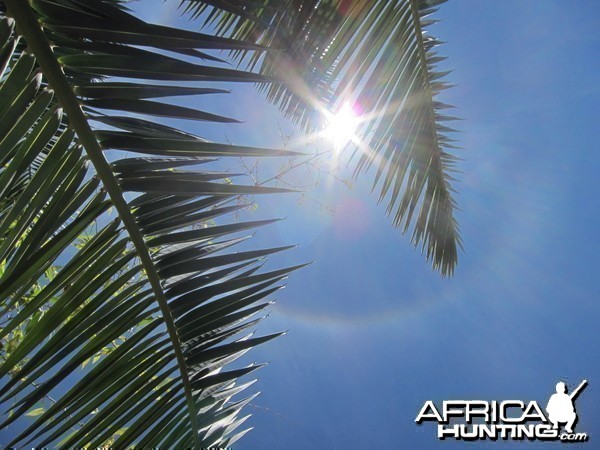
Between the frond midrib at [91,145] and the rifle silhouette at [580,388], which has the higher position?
the frond midrib at [91,145]

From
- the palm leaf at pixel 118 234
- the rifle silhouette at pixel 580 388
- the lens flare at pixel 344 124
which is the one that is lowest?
the rifle silhouette at pixel 580 388

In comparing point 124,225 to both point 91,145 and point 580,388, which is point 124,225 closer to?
point 91,145

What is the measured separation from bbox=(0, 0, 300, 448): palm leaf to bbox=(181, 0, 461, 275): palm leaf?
55 cm

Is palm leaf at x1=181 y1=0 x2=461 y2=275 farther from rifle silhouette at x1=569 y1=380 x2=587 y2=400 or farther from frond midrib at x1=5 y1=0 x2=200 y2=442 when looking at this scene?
rifle silhouette at x1=569 y1=380 x2=587 y2=400

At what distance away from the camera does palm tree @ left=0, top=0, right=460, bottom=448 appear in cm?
69

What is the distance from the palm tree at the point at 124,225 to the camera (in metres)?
0.69

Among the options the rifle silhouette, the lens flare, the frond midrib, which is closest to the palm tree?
the frond midrib

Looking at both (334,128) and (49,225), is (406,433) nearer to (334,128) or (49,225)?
(334,128)

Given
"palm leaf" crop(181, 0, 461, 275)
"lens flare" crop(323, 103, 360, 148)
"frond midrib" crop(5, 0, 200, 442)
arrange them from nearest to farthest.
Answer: "frond midrib" crop(5, 0, 200, 442), "palm leaf" crop(181, 0, 461, 275), "lens flare" crop(323, 103, 360, 148)

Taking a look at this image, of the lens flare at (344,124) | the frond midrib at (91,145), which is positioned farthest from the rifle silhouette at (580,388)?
the frond midrib at (91,145)

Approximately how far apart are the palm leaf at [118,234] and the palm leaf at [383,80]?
553 millimetres

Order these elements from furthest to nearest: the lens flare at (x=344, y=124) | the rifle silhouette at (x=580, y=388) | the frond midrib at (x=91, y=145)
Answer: the rifle silhouette at (x=580, y=388), the lens flare at (x=344, y=124), the frond midrib at (x=91, y=145)

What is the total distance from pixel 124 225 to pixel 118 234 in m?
0.03

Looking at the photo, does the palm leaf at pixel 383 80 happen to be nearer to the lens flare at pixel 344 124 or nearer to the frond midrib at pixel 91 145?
the lens flare at pixel 344 124
